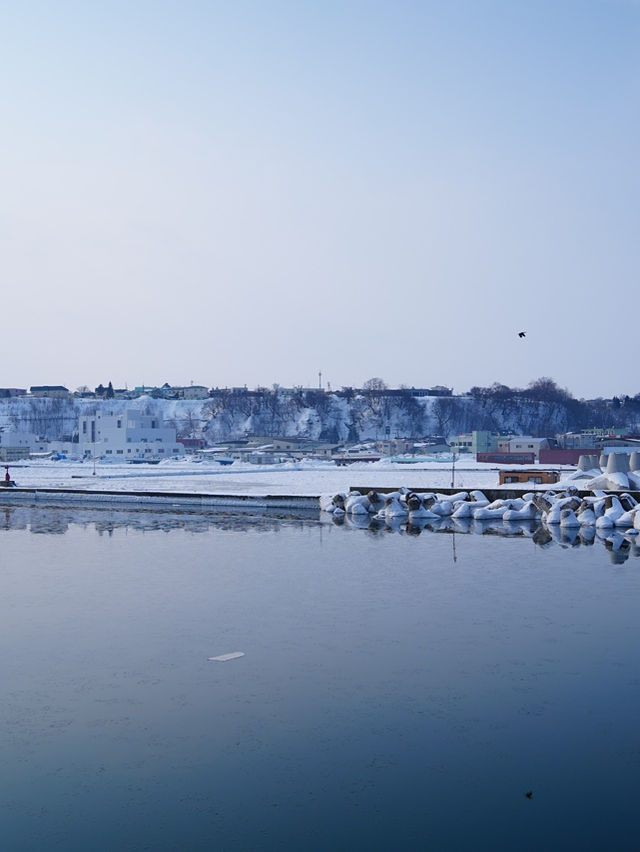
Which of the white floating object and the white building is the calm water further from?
the white building

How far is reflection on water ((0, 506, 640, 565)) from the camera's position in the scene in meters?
25.2

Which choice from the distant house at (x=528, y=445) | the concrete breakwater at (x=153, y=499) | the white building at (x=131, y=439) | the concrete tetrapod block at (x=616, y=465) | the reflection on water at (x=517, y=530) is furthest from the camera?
the white building at (x=131, y=439)

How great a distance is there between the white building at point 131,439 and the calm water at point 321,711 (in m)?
83.6

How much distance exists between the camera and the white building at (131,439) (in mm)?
101188

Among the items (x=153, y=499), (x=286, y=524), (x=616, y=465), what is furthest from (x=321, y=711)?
(x=616, y=465)

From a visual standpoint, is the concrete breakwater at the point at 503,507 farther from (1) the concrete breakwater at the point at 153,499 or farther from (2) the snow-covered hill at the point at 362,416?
(2) the snow-covered hill at the point at 362,416

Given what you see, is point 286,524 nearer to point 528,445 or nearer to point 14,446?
point 528,445

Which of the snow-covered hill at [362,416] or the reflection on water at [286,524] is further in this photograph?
the snow-covered hill at [362,416]

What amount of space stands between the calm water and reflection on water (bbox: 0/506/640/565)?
6.57 m

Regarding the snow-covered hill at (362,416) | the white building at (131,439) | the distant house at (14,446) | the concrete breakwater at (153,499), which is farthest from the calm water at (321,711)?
the snow-covered hill at (362,416)

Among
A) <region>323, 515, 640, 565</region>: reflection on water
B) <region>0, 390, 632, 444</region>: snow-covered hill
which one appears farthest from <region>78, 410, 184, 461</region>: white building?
<region>323, 515, 640, 565</region>: reflection on water

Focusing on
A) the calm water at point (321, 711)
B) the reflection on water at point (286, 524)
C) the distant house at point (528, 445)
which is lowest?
the reflection on water at point (286, 524)

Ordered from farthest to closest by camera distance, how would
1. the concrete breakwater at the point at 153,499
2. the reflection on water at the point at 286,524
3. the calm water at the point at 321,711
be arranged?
the concrete breakwater at the point at 153,499 → the reflection on water at the point at 286,524 → the calm water at the point at 321,711

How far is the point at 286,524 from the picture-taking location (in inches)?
1179
